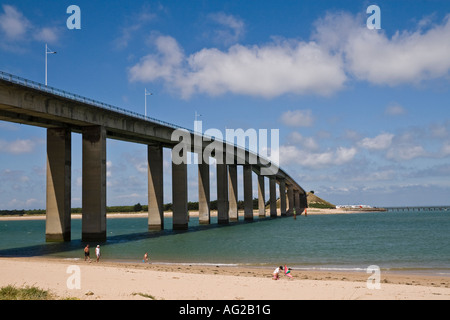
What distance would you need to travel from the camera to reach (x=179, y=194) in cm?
7419

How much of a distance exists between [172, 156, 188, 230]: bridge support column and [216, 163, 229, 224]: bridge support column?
20.2 meters

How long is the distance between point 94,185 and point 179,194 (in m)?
25.4

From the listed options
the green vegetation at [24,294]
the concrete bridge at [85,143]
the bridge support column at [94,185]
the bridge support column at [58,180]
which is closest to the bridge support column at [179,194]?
the concrete bridge at [85,143]

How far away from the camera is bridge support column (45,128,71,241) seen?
49438mm

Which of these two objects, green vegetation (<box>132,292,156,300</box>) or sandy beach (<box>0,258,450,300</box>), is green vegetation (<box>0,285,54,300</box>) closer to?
sandy beach (<box>0,258,450,300</box>)

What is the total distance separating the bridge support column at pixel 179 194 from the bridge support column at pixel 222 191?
66.4 ft

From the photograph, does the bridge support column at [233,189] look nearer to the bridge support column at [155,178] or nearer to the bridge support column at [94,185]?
the bridge support column at [155,178]

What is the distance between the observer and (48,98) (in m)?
42.5

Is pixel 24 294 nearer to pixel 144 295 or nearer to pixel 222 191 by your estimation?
pixel 144 295

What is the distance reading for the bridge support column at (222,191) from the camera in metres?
94.2

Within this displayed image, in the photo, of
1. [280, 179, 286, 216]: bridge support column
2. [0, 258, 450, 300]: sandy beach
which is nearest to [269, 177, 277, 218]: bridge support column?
[280, 179, 286, 216]: bridge support column

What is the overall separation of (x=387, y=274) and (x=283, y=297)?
1235cm

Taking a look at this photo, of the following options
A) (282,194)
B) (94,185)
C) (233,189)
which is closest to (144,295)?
(94,185)
